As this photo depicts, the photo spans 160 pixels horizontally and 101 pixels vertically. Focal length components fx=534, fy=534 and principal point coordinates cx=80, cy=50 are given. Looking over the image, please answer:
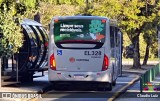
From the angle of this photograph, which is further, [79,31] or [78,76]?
[79,31]

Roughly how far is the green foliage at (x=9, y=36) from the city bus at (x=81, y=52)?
173cm

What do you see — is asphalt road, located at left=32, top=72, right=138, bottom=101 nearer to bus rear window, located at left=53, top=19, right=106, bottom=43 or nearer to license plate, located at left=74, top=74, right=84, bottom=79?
license plate, located at left=74, top=74, right=84, bottom=79

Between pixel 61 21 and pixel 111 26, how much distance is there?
7.69ft

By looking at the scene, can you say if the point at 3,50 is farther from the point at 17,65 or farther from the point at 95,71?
the point at 95,71

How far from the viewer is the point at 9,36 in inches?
871

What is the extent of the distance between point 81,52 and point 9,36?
10.6ft

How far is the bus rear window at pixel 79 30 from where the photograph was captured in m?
23.2

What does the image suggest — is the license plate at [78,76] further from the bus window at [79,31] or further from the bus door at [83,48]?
the bus window at [79,31]

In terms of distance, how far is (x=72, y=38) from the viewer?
23.3m

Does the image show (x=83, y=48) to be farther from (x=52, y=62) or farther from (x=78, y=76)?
(x=52, y=62)

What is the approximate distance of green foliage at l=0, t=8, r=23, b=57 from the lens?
71.6 ft

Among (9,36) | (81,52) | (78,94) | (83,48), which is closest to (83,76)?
(78,94)

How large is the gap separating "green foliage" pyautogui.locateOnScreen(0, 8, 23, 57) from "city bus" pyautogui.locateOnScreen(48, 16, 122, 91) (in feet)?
5.69

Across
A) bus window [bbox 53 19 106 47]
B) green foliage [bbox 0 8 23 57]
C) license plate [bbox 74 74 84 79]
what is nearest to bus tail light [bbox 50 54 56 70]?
bus window [bbox 53 19 106 47]
